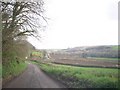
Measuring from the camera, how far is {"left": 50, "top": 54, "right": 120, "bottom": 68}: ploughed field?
1121 inches

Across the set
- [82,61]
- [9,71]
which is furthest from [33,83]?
[82,61]

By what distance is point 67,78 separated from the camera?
70.0 feet

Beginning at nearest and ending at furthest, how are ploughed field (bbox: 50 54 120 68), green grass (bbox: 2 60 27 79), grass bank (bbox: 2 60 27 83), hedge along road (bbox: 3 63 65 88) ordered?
hedge along road (bbox: 3 63 65 88)
grass bank (bbox: 2 60 27 83)
green grass (bbox: 2 60 27 79)
ploughed field (bbox: 50 54 120 68)

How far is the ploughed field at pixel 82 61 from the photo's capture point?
28.5 meters

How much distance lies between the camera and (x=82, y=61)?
33562mm

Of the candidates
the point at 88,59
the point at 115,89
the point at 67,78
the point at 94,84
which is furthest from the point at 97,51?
the point at 115,89

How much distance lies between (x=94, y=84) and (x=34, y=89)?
4.45 metres

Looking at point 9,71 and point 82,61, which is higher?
point 82,61

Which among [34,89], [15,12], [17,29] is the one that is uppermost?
[15,12]

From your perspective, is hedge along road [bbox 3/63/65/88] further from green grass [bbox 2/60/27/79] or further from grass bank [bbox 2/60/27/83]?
green grass [bbox 2/60/27/79]

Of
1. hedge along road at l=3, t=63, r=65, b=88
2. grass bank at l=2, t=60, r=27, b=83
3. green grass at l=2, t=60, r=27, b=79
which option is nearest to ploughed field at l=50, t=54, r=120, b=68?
hedge along road at l=3, t=63, r=65, b=88

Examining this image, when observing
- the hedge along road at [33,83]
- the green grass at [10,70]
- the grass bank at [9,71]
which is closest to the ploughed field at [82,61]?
the hedge along road at [33,83]

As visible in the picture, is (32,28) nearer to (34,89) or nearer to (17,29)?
(17,29)

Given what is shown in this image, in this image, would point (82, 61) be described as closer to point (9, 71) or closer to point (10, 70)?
point (10, 70)
